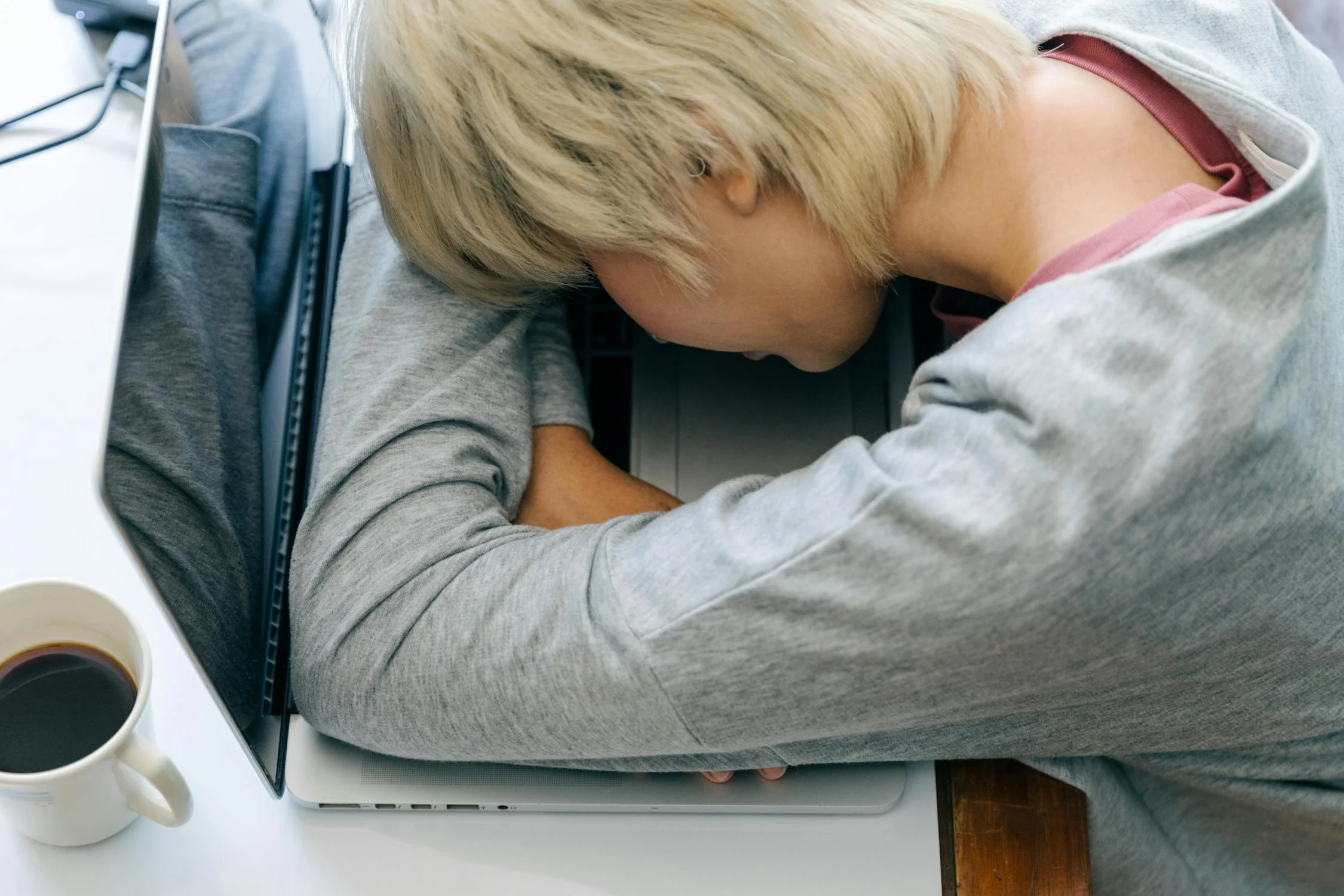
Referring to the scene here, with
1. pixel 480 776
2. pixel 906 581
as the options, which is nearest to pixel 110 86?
pixel 480 776

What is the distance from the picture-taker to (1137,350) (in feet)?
1.64

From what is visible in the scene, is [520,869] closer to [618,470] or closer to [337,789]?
[337,789]

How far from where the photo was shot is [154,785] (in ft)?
1.94

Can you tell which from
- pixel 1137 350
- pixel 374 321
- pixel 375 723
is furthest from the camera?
pixel 374 321

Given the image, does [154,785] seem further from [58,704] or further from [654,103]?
[654,103]

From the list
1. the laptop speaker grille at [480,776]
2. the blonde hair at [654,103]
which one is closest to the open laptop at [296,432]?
the laptop speaker grille at [480,776]

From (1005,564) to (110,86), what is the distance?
730mm

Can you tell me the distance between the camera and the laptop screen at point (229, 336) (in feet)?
1.67

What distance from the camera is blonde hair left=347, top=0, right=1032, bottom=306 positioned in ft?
1.92

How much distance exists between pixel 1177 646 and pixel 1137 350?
0.48ft

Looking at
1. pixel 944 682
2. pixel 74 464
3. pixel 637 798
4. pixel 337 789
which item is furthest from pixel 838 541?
pixel 74 464

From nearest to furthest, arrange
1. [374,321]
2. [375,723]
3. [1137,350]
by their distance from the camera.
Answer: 1. [1137,350]
2. [375,723]
3. [374,321]

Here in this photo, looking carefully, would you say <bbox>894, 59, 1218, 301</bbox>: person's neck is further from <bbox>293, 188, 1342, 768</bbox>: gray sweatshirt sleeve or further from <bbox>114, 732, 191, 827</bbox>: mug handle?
<bbox>114, 732, 191, 827</bbox>: mug handle

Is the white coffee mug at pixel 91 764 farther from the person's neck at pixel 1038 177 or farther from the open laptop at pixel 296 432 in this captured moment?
the person's neck at pixel 1038 177
